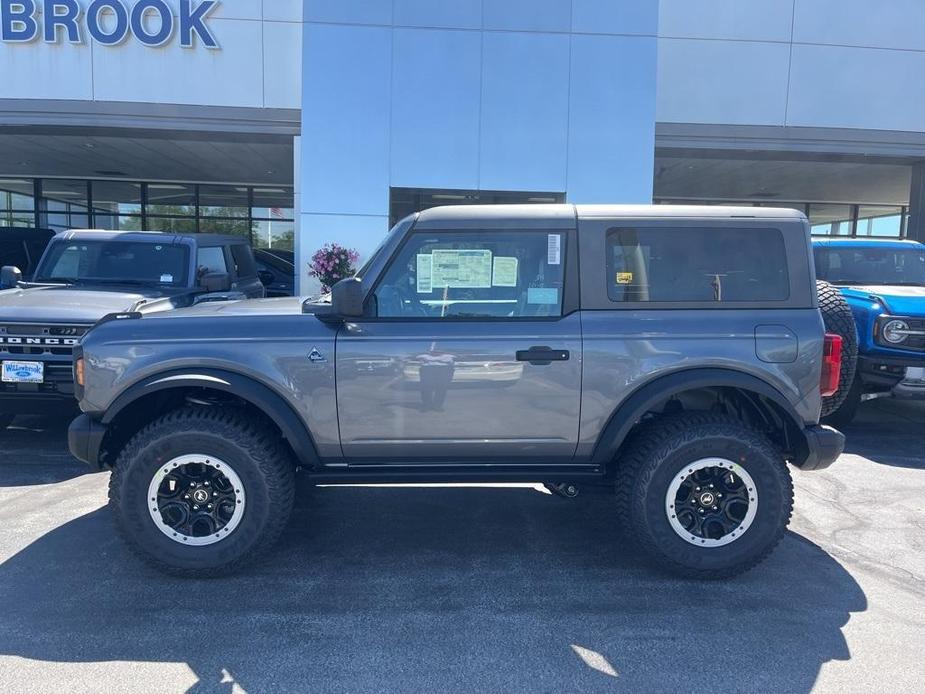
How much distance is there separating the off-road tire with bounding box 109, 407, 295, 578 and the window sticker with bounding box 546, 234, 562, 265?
1811 mm

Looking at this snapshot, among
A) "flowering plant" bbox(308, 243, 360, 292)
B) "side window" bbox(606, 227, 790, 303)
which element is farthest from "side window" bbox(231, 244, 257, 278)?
"side window" bbox(606, 227, 790, 303)

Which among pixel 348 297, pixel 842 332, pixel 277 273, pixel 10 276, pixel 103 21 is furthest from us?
pixel 277 273

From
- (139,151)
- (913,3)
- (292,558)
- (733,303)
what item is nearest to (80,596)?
(292,558)

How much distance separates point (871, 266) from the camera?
781 cm

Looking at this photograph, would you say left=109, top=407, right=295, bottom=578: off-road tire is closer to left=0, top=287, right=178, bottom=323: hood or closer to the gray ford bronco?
the gray ford bronco

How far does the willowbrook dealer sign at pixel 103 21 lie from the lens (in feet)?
37.0

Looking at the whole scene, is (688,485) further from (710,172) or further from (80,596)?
(710,172)

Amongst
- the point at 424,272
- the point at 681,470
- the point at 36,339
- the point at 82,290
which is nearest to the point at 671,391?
the point at 681,470

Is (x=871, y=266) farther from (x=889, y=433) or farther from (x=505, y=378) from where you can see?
A: (x=505, y=378)

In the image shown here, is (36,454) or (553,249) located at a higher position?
(553,249)

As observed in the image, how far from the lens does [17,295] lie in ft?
20.9

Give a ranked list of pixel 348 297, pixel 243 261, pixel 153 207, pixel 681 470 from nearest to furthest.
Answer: pixel 348 297, pixel 681 470, pixel 243 261, pixel 153 207

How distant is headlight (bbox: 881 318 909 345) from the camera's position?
6449 millimetres

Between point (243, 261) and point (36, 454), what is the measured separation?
142 inches
